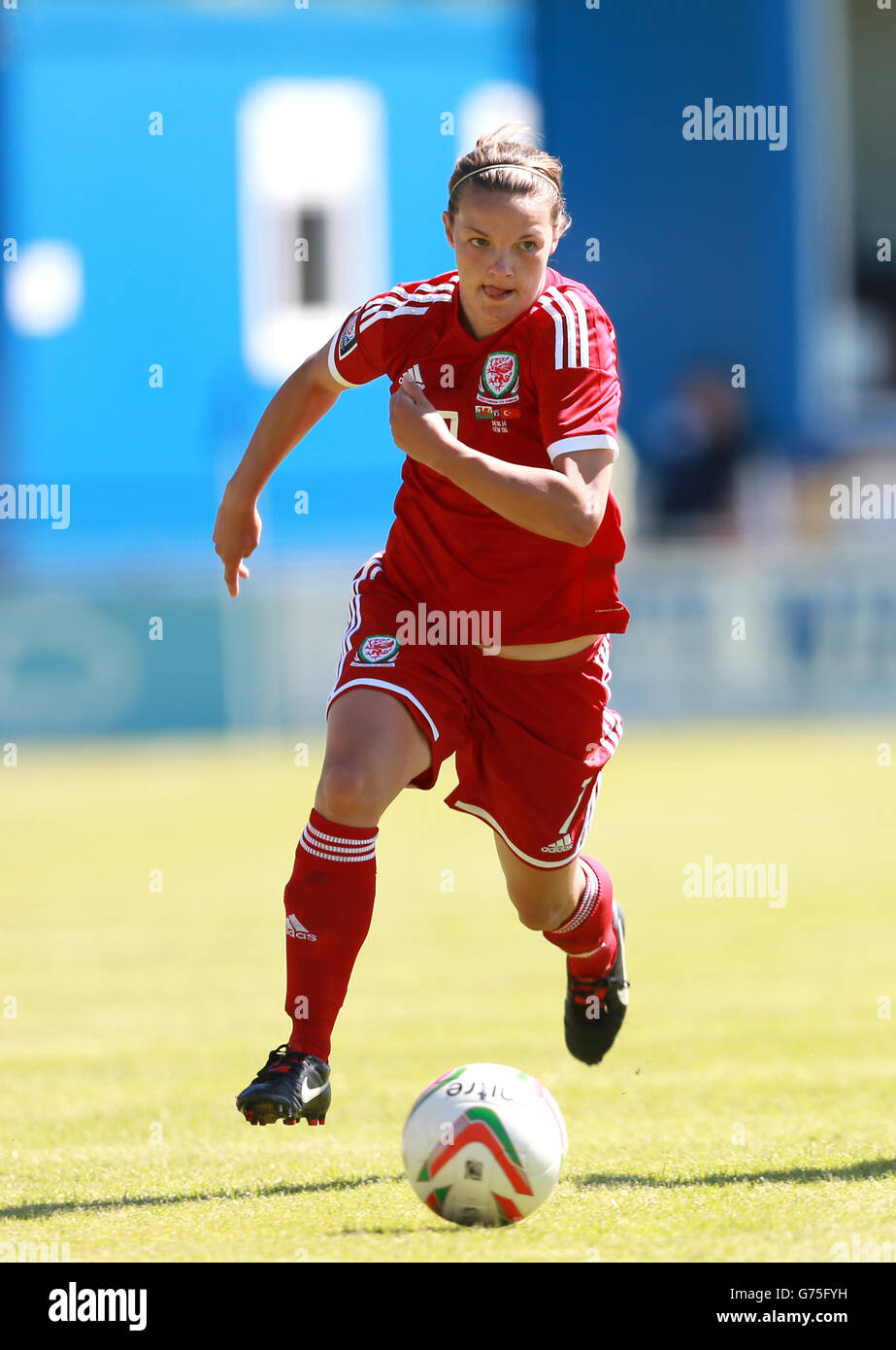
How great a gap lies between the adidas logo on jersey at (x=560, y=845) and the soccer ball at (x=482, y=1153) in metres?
1.08

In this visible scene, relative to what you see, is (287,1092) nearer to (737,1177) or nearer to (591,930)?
(737,1177)

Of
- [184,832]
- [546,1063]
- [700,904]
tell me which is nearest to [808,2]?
[184,832]

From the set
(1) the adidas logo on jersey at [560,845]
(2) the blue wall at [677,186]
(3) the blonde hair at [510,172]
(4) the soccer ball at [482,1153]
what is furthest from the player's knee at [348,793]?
(2) the blue wall at [677,186]

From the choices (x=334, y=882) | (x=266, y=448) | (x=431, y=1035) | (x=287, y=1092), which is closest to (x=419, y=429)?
(x=266, y=448)

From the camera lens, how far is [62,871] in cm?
1107

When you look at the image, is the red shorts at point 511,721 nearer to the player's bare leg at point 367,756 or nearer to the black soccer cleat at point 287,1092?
the player's bare leg at point 367,756

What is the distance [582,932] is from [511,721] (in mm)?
847

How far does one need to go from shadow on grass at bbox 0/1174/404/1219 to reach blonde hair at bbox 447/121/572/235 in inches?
90.0

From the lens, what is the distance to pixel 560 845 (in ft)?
17.7

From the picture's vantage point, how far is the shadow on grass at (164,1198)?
4.46 metres

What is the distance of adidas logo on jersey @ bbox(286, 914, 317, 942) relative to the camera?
4715 mm

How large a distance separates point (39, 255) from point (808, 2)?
31.3ft

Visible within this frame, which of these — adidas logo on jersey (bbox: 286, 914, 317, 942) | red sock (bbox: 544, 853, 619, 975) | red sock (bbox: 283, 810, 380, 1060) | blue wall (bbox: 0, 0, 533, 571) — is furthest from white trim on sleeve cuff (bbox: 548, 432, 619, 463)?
blue wall (bbox: 0, 0, 533, 571)

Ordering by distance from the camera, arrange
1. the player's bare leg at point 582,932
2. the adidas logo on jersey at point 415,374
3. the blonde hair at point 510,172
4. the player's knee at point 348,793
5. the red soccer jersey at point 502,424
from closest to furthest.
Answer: the player's knee at point 348,793 → the blonde hair at point 510,172 → the red soccer jersey at point 502,424 → the adidas logo on jersey at point 415,374 → the player's bare leg at point 582,932
